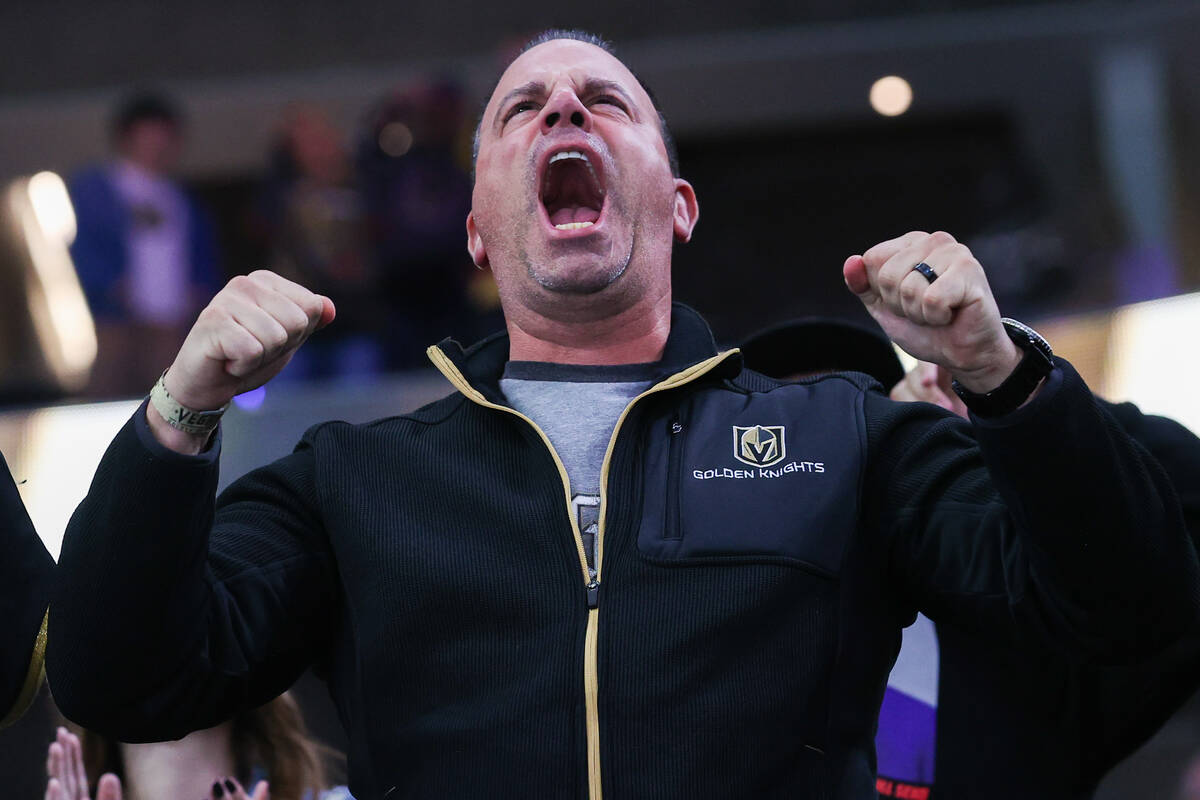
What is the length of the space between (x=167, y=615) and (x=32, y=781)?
46.0 inches

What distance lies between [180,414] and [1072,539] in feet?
3.56

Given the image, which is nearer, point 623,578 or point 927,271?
point 927,271

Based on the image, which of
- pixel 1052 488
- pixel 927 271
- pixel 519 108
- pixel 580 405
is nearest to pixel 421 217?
pixel 519 108

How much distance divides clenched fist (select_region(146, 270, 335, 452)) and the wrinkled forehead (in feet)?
2.72

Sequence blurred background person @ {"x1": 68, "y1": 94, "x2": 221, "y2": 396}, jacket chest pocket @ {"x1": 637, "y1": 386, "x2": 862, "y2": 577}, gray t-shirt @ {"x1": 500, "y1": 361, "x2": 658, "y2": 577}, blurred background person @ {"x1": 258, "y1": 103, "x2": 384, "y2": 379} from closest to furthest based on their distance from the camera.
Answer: jacket chest pocket @ {"x1": 637, "y1": 386, "x2": 862, "y2": 577}
gray t-shirt @ {"x1": 500, "y1": 361, "x2": 658, "y2": 577}
blurred background person @ {"x1": 68, "y1": 94, "x2": 221, "y2": 396}
blurred background person @ {"x1": 258, "y1": 103, "x2": 384, "y2": 379}

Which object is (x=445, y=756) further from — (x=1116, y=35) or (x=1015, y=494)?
(x=1116, y=35)

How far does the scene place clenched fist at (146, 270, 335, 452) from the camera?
1.95 metres

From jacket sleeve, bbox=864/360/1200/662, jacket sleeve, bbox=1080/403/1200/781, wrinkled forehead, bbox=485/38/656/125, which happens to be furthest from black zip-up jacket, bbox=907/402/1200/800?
wrinkled forehead, bbox=485/38/656/125

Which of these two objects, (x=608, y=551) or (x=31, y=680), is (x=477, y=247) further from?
(x=31, y=680)

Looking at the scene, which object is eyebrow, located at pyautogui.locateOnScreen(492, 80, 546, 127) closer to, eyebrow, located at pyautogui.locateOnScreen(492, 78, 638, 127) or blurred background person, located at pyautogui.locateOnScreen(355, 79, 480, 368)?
eyebrow, located at pyautogui.locateOnScreen(492, 78, 638, 127)

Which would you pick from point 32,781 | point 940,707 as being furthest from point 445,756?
point 32,781

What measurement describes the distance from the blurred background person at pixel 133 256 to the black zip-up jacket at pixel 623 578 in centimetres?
485

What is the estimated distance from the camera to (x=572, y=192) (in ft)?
8.91

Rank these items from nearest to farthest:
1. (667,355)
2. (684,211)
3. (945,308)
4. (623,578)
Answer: (945,308) < (623,578) < (667,355) < (684,211)
